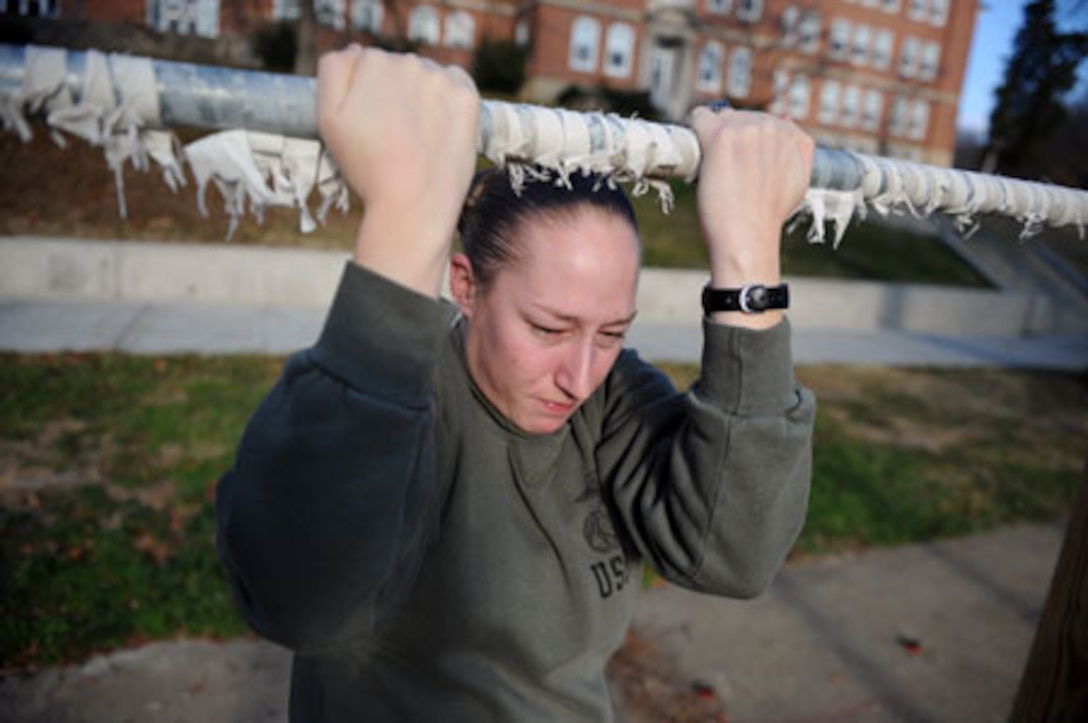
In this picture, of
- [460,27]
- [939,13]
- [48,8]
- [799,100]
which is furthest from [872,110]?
[48,8]

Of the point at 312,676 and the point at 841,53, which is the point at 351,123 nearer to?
the point at 312,676

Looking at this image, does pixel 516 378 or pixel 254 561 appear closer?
pixel 254 561

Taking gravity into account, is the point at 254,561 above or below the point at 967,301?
above

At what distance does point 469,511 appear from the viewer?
1252 mm

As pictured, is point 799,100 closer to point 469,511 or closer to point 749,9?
point 749,9

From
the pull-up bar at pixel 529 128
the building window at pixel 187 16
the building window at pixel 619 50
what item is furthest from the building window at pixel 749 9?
the pull-up bar at pixel 529 128

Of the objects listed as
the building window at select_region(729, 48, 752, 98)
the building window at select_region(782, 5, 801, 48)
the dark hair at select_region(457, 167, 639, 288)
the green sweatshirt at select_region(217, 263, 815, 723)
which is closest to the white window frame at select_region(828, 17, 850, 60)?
the building window at select_region(782, 5, 801, 48)

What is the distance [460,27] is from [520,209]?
31598 mm

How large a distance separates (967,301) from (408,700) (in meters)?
14.4

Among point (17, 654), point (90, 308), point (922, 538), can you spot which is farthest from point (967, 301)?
point (17, 654)

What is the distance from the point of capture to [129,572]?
11.6ft

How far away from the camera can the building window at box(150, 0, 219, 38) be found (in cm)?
1986

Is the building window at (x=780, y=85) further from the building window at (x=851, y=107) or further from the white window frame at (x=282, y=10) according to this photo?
the white window frame at (x=282, y=10)

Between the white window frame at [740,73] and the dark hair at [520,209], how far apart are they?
35.5 metres
